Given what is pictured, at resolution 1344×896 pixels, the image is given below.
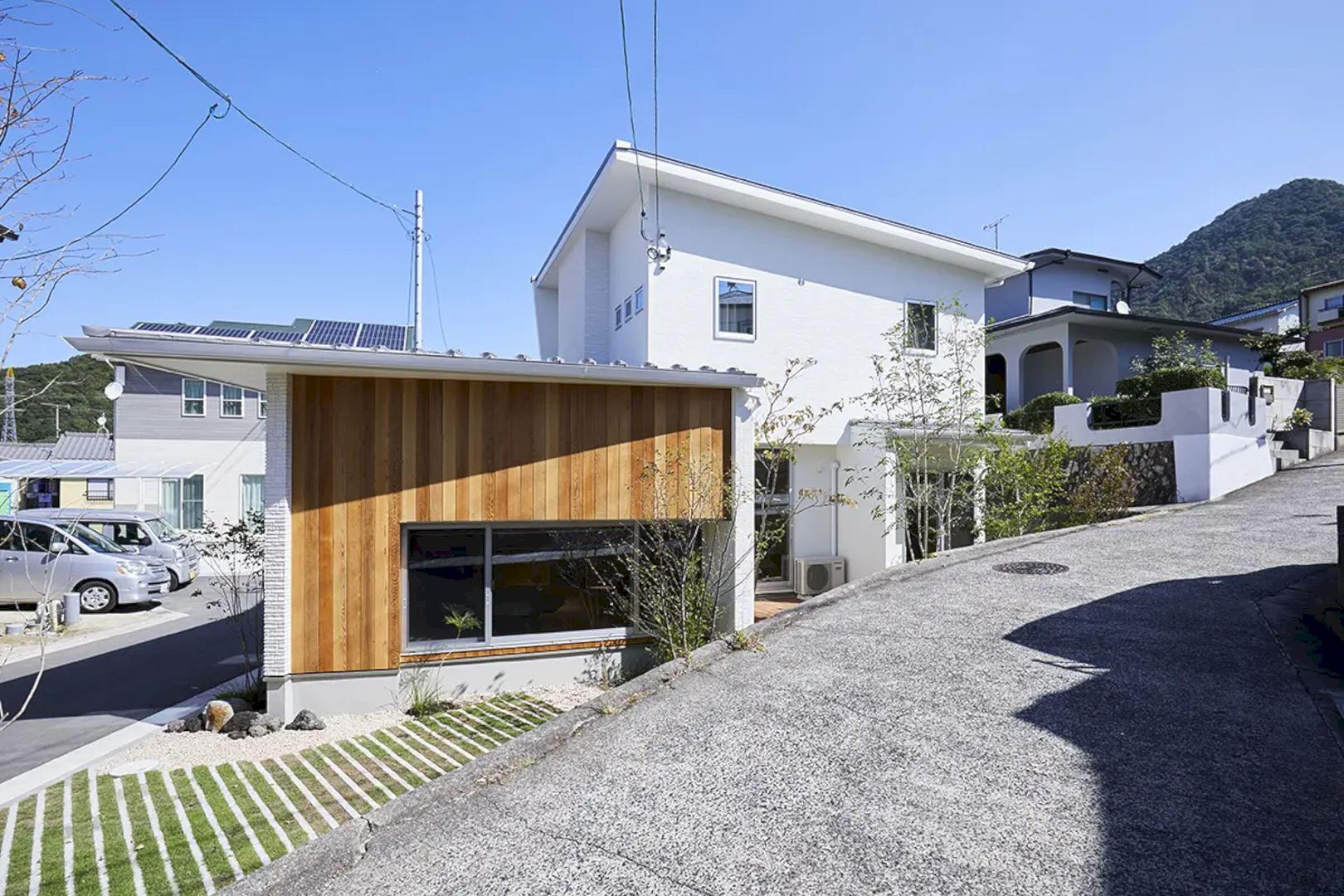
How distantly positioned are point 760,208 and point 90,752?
11.1 meters

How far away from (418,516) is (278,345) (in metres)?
1.98

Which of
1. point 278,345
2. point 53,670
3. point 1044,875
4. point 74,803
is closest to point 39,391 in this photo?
point 278,345

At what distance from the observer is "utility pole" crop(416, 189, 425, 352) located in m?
12.7

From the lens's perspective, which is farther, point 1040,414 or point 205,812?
point 1040,414

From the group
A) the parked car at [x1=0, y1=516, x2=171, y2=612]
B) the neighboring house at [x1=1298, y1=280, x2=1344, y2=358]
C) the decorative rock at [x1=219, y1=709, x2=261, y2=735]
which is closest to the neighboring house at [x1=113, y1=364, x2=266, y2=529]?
the parked car at [x1=0, y1=516, x2=171, y2=612]

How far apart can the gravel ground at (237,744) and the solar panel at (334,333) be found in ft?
16.3

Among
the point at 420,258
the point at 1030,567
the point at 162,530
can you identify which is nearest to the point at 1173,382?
the point at 1030,567

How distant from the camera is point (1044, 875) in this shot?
2.81 meters

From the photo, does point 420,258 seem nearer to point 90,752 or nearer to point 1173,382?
point 90,752

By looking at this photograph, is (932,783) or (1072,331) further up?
(1072,331)

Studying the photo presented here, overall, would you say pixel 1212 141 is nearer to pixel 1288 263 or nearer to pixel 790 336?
pixel 790 336

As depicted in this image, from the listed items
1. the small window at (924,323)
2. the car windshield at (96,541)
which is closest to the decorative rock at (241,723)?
the car windshield at (96,541)

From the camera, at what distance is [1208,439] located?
1168 cm

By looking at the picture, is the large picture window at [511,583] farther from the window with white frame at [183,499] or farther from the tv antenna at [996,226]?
the tv antenna at [996,226]
